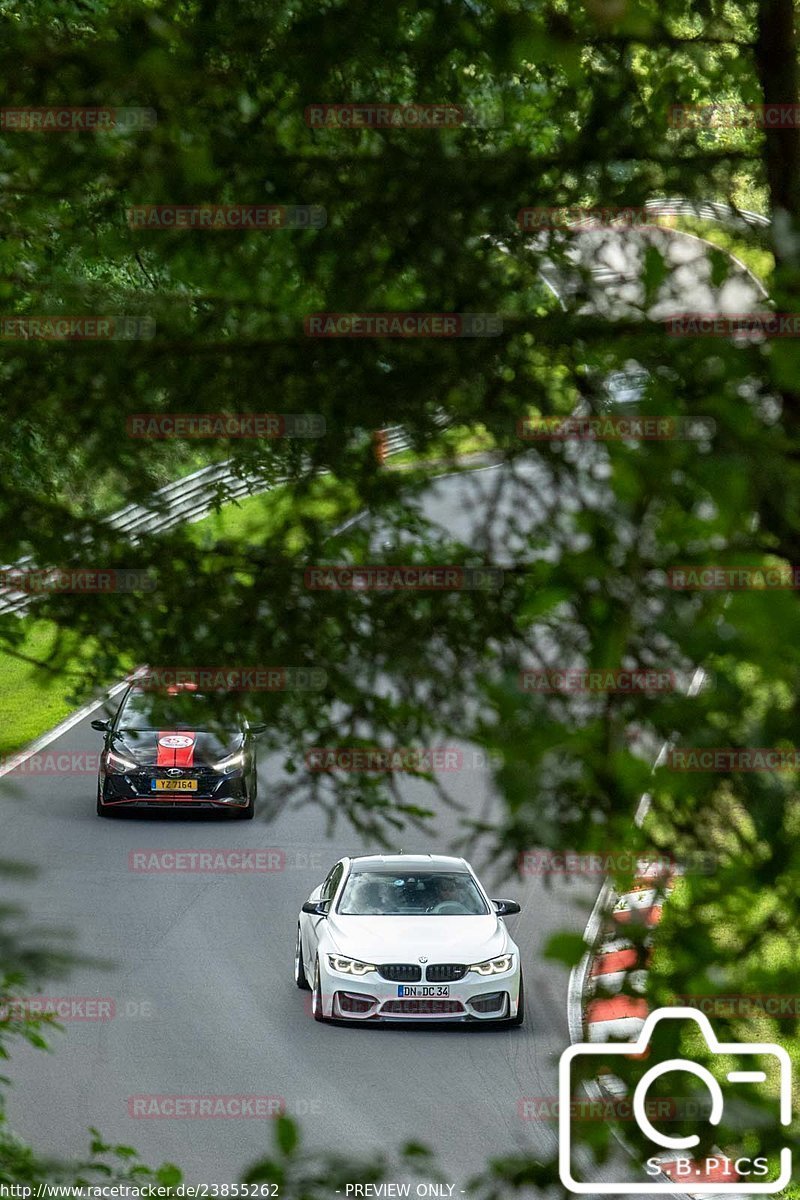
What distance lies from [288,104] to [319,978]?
435 inches

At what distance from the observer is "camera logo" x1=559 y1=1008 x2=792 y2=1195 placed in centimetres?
283

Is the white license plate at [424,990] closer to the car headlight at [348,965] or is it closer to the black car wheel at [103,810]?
the car headlight at [348,965]

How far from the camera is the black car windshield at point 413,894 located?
47.5 ft

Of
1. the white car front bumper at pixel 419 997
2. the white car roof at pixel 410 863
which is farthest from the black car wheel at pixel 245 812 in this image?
the white car front bumper at pixel 419 997

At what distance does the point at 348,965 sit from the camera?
13.9m

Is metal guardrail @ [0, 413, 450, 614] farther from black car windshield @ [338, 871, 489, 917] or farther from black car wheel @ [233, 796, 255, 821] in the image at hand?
black car wheel @ [233, 796, 255, 821]

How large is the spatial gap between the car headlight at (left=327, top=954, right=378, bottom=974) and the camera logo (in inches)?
422

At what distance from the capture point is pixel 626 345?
10.7 ft

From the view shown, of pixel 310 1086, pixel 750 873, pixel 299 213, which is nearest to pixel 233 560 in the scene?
pixel 299 213

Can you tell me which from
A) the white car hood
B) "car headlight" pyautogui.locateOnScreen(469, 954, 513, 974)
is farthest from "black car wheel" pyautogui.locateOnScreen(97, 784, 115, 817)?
"car headlight" pyautogui.locateOnScreen(469, 954, 513, 974)

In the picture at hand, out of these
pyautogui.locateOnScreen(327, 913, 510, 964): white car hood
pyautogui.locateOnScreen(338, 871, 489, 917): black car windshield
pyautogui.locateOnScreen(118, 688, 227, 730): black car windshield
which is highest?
pyautogui.locateOnScreen(118, 688, 227, 730): black car windshield

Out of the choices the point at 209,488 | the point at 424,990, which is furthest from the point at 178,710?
the point at 424,990

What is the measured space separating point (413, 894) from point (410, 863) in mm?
363

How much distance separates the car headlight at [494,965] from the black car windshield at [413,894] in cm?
60
